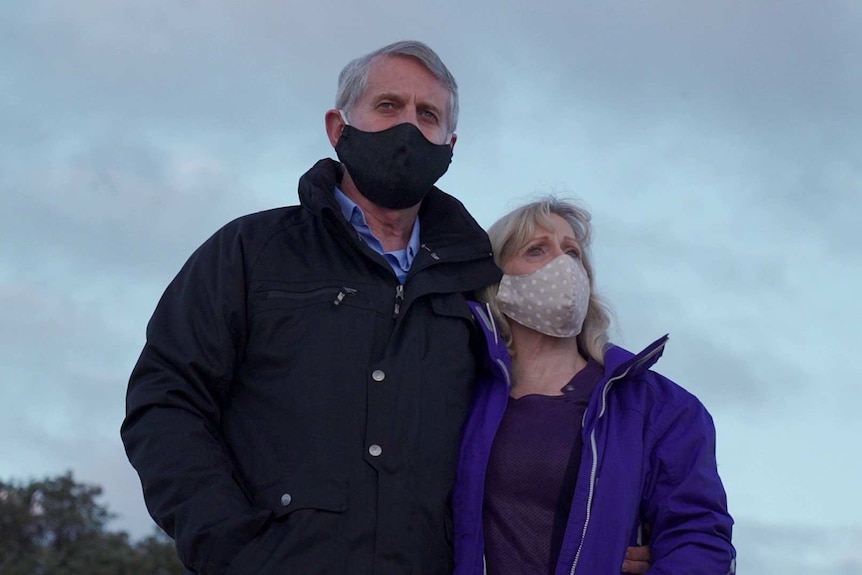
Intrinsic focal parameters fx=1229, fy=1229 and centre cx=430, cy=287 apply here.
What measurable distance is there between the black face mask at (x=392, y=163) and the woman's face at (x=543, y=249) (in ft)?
1.97

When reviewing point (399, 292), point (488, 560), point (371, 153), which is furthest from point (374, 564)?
point (371, 153)

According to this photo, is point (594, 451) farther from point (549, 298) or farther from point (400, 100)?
point (400, 100)

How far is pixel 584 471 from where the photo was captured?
4684mm

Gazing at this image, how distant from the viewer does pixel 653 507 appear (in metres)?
4.79

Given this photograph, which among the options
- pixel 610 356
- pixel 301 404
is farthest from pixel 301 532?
pixel 610 356

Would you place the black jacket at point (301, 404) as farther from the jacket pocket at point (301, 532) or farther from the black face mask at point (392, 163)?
the black face mask at point (392, 163)

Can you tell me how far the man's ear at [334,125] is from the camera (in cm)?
545

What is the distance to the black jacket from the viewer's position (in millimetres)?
4227

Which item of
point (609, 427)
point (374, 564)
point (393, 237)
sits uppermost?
point (393, 237)

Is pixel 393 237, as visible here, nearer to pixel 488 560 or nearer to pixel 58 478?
pixel 488 560

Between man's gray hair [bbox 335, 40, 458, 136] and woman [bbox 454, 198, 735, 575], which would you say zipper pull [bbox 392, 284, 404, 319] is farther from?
man's gray hair [bbox 335, 40, 458, 136]

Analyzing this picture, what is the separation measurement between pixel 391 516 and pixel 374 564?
18 centimetres

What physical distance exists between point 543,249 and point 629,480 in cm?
135

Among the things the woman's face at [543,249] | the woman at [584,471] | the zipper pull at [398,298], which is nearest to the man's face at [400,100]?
the woman's face at [543,249]
